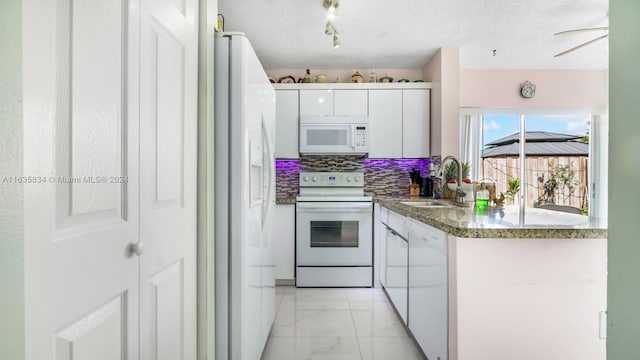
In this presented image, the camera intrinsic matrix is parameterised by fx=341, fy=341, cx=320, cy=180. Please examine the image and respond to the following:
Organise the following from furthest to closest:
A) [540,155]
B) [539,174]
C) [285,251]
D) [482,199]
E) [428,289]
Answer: [539,174] → [540,155] → [285,251] → [482,199] → [428,289]

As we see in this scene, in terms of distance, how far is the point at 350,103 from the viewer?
12.1 ft

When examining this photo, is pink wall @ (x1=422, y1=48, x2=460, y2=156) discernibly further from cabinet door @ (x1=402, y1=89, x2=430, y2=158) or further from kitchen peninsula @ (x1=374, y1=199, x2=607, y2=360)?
kitchen peninsula @ (x1=374, y1=199, x2=607, y2=360)

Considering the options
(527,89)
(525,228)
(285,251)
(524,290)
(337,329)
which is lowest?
(337,329)

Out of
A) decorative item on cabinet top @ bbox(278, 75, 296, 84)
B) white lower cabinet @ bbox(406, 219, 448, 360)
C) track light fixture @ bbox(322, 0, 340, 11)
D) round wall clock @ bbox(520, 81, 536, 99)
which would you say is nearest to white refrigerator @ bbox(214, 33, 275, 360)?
white lower cabinet @ bbox(406, 219, 448, 360)

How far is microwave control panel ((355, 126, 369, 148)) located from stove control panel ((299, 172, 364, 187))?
1.43 feet

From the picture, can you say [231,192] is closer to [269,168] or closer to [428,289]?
[269,168]

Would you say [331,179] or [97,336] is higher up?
[331,179]

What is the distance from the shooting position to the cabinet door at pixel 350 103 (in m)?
3.69

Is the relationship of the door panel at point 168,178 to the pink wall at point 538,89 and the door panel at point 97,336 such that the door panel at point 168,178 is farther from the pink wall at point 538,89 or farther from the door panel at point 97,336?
the pink wall at point 538,89

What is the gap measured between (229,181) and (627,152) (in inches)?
52.0

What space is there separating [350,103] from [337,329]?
89.7 inches

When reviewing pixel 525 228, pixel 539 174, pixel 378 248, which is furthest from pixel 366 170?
pixel 539 174

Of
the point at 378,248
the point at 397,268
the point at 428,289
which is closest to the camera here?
the point at 428,289

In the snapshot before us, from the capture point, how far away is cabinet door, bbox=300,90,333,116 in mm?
3670
